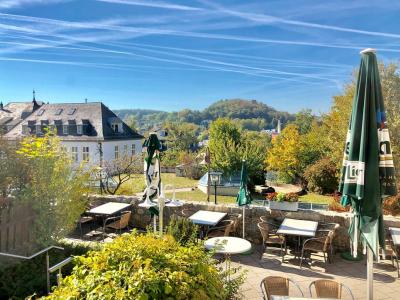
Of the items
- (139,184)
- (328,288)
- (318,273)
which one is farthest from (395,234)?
(139,184)

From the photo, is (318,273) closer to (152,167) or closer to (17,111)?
(152,167)

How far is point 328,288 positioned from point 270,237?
144 inches

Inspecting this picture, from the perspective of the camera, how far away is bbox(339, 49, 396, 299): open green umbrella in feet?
12.6

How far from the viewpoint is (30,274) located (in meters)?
5.66

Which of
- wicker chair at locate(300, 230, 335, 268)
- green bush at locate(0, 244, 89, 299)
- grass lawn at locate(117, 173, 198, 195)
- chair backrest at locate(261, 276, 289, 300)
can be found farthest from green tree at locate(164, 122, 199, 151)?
chair backrest at locate(261, 276, 289, 300)

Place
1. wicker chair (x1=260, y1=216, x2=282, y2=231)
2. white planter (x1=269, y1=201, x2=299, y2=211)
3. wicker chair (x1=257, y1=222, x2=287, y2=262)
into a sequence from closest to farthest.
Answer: wicker chair (x1=257, y1=222, x2=287, y2=262)
wicker chair (x1=260, y1=216, x2=282, y2=231)
white planter (x1=269, y1=201, x2=299, y2=211)

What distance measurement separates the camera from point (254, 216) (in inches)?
355

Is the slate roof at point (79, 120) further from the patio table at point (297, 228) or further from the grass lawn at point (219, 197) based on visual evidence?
the patio table at point (297, 228)

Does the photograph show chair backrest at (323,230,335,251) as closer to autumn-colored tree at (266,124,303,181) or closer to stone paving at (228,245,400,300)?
stone paving at (228,245,400,300)

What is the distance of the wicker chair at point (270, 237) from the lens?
314 inches

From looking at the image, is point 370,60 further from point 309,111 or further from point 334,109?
point 309,111

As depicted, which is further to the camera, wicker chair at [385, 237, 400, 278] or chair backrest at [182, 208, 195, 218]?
chair backrest at [182, 208, 195, 218]

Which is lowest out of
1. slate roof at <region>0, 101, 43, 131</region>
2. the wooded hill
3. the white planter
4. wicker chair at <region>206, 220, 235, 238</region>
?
wicker chair at <region>206, 220, 235, 238</region>

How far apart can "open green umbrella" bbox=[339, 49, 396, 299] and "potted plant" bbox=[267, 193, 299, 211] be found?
15.4ft
